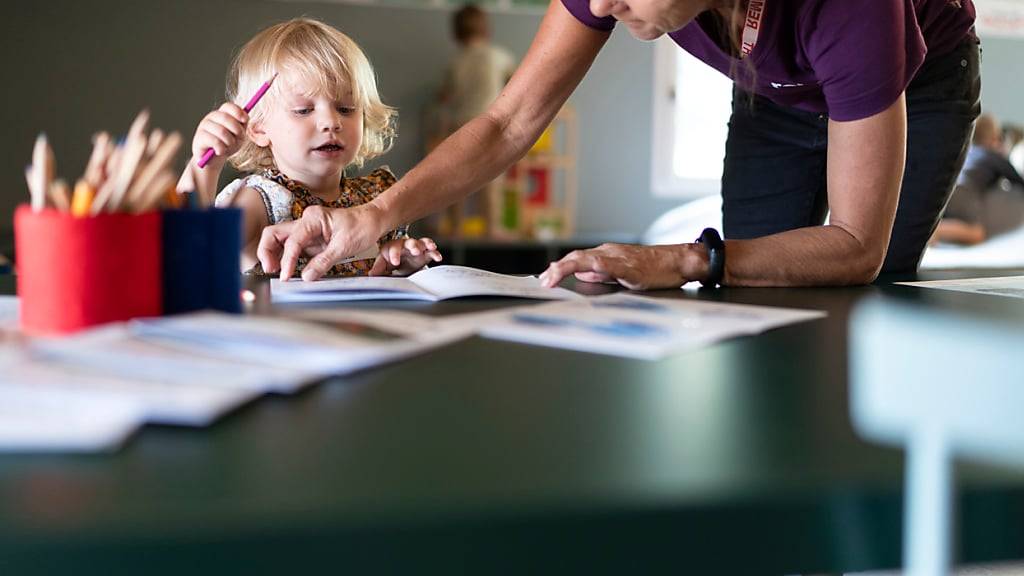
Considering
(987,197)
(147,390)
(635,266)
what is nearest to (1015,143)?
(987,197)

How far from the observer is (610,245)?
1.21 meters

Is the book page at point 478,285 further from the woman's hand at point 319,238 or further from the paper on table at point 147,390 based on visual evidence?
the paper on table at point 147,390

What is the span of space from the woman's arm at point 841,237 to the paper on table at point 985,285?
88 millimetres

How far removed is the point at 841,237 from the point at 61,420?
1079 millimetres

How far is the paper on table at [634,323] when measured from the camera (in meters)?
0.73

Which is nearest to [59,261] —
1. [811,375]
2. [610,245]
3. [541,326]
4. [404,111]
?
[541,326]


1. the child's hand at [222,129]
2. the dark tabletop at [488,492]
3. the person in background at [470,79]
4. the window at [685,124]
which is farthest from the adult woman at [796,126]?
the window at [685,124]

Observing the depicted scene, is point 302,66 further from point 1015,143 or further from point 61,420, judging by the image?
point 1015,143

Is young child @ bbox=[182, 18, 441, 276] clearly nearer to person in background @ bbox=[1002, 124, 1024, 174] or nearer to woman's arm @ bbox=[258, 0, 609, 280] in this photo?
woman's arm @ bbox=[258, 0, 609, 280]

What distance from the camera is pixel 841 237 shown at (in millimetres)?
1300

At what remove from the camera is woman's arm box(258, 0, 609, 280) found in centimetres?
127

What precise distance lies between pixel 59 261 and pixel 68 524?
1.31 ft

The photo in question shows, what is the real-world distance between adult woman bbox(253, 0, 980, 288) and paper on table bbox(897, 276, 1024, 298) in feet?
0.29

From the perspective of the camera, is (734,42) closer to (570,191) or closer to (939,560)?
(939,560)
